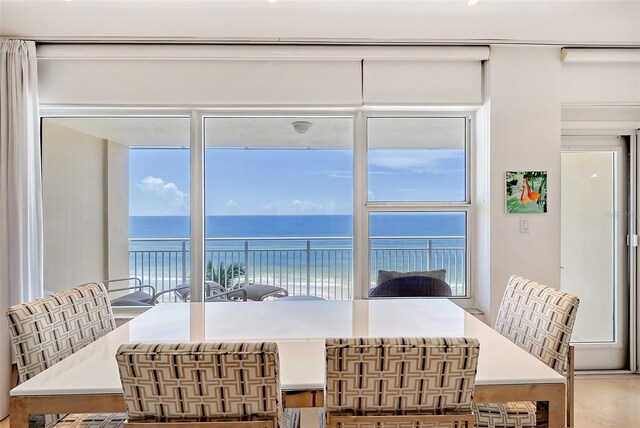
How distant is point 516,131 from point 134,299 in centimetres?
322

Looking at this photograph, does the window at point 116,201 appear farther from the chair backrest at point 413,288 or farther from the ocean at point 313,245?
the chair backrest at point 413,288

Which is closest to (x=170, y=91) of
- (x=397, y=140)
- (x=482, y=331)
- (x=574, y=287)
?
(x=397, y=140)

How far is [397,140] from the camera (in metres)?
3.16

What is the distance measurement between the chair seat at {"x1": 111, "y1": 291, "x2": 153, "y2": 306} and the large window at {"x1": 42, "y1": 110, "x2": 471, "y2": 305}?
0.06 m

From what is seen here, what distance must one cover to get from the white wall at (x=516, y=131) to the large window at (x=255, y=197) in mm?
294

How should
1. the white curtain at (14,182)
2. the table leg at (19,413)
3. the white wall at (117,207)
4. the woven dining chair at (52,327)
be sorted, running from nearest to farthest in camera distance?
the table leg at (19,413) < the woven dining chair at (52,327) < the white curtain at (14,182) < the white wall at (117,207)

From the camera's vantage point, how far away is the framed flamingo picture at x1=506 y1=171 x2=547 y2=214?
2.86 meters

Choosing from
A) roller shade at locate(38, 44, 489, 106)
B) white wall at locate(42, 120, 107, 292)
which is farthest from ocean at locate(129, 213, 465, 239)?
roller shade at locate(38, 44, 489, 106)

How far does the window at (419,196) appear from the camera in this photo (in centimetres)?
312

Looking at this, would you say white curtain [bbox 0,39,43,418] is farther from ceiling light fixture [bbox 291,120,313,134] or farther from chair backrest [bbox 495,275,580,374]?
chair backrest [bbox 495,275,580,374]

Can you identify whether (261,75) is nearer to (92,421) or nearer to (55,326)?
(55,326)

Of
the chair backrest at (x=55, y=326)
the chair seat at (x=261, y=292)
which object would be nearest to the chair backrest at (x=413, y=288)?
the chair seat at (x=261, y=292)

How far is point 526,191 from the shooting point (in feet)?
9.41

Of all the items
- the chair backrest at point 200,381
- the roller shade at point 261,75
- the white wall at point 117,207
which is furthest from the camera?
the white wall at point 117,207
